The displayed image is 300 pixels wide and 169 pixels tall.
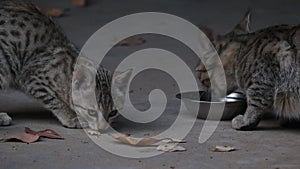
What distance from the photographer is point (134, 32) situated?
8.75 meters

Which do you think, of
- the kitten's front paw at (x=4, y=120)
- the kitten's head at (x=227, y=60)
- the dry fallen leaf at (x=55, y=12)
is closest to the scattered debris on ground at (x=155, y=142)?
the kitten's front paw at (x=4, y=120)

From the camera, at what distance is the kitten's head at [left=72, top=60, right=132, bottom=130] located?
563cm

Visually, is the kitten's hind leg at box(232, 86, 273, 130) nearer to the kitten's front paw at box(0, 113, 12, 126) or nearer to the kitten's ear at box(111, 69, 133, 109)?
the kitten's ear at box(111, 69, 133, 109)

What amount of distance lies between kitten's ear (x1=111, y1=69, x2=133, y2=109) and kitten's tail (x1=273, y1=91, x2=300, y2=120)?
1149 millimetres

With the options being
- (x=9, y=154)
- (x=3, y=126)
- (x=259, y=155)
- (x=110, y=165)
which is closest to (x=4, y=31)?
(x=3, y=126)

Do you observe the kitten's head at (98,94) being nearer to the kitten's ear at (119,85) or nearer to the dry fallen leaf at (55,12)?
the kitten's ear at (119,85)

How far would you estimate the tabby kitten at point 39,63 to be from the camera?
5.89 meters

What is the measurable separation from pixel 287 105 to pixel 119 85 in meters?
1.29

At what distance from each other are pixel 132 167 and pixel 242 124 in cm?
130

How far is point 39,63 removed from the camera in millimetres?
5996

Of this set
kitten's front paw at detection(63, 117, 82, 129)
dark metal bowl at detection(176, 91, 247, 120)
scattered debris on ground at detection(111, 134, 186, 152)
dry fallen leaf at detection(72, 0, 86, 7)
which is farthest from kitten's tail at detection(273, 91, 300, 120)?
dry fallen leaf at detection(72, 0, 86, 7)

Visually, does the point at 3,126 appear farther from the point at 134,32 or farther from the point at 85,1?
the point at 85,1

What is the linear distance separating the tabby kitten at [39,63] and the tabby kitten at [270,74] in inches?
39.1

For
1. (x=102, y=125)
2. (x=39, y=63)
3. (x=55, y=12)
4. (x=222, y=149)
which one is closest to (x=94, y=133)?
(x=102, y=125)
